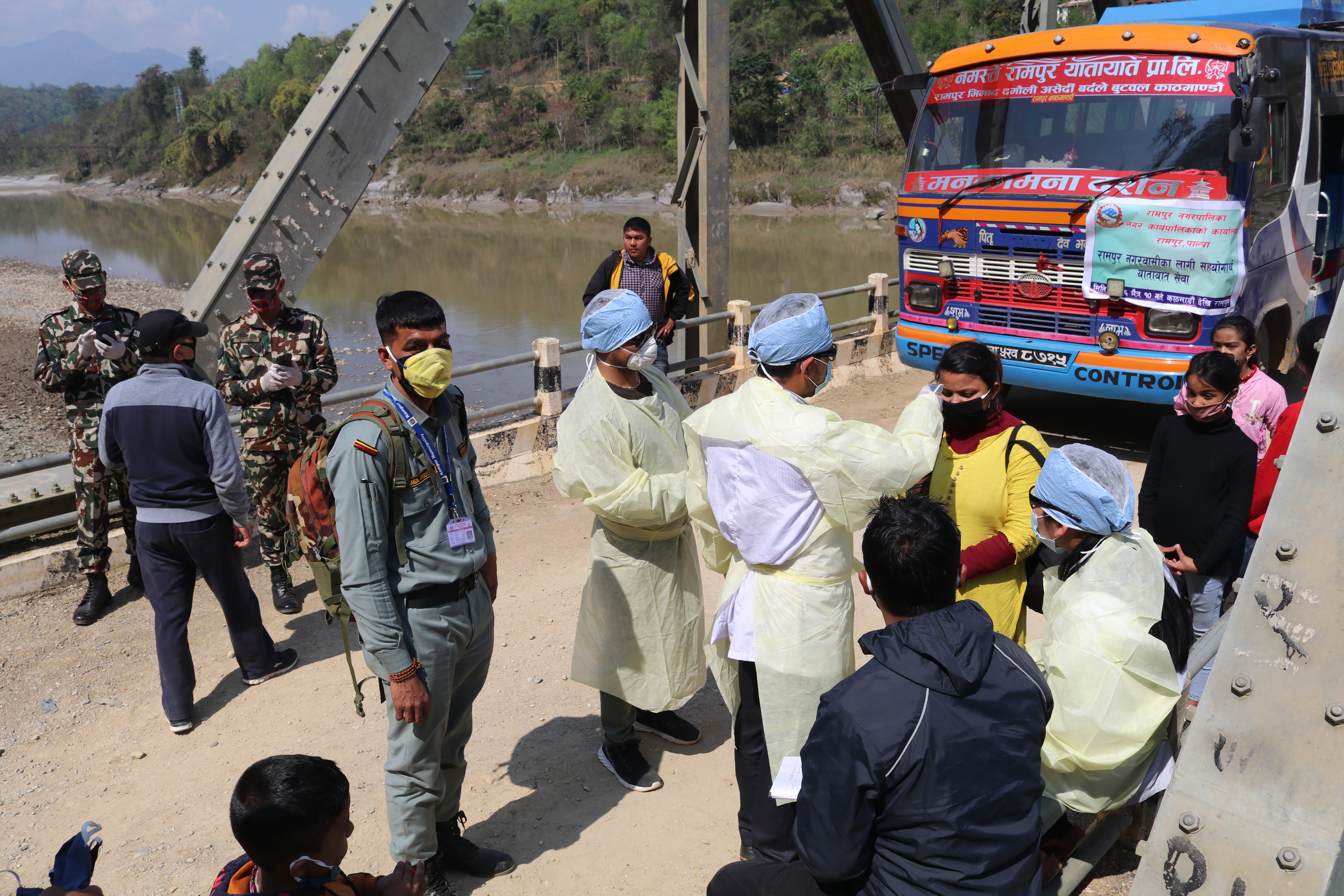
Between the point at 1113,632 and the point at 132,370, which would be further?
the point at 132,370

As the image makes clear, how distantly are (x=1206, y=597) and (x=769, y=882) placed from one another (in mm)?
2390

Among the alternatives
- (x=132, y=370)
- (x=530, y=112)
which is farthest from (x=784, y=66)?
(x=132, y=370)

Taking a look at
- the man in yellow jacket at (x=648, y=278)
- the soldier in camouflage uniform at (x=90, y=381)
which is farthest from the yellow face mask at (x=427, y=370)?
the man in yellow jacket at (x=648, y=278)

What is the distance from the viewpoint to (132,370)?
5.28m

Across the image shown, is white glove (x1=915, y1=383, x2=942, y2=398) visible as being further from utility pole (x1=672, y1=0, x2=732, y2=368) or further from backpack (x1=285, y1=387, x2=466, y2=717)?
utility pole (x1=672, y1=0, x2=732, y2=368)

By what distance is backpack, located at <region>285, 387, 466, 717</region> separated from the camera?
2.73 meters

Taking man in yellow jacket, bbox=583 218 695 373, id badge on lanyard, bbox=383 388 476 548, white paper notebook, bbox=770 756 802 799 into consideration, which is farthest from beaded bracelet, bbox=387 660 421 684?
man in yellow jacket, bbox=583 218 695 373

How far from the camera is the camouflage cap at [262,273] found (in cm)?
507

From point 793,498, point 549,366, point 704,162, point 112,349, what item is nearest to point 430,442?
point 793,498

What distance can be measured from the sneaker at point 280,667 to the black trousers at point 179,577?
325 mm

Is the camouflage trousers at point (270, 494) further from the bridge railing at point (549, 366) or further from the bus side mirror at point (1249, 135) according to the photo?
the bus side mirror at point (1249, 135)

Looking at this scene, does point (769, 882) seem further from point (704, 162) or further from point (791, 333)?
point (704, 162)

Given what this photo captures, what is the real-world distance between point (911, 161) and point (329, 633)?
5.86 m

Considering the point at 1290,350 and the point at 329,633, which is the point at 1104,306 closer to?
the point at 1290,350
